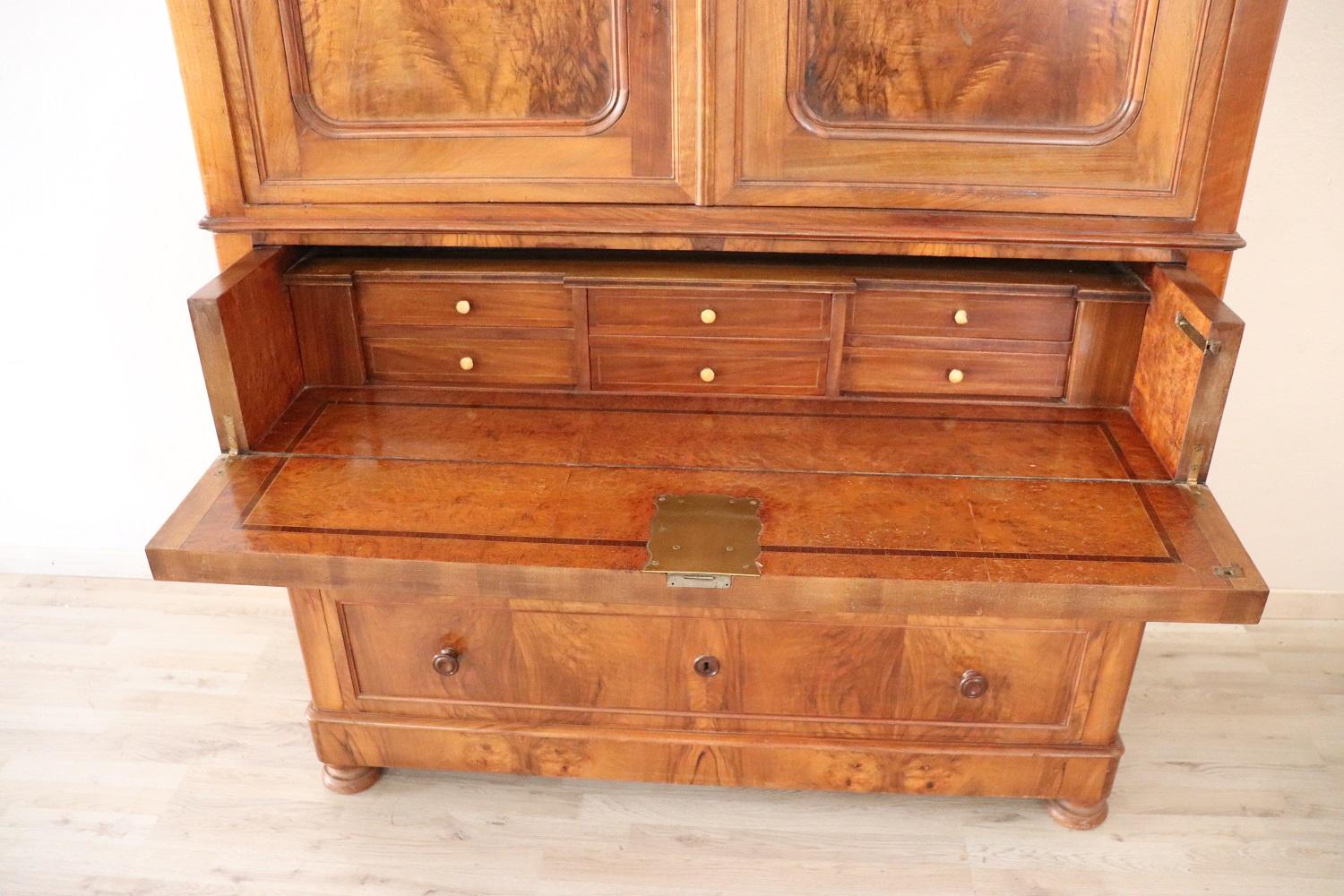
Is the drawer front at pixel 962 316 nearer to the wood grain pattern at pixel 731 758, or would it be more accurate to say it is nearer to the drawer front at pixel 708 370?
the drawer front at pixel 708 370

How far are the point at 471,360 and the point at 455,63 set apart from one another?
0.54 m

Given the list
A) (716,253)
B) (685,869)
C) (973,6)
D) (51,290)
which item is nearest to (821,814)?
(685,869)

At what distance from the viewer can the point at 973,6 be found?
1.61 meters

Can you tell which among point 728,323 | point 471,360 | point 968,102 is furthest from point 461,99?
point 968,102

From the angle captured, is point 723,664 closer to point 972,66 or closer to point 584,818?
point 584,818

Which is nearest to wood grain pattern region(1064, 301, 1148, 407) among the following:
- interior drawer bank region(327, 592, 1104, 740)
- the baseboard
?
interior drawer bank region(327, 592, 1104, 740)

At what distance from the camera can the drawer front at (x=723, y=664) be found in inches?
70.4

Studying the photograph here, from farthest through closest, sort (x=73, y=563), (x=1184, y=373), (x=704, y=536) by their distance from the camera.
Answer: (x=73, y=563) → (x=1184, y=373) → (x=704, y=536)

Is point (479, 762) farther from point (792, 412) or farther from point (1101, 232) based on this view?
point (1101, 232)

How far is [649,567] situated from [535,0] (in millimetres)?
914

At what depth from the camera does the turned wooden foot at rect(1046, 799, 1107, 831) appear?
1.99 meters

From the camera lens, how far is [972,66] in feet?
5.38

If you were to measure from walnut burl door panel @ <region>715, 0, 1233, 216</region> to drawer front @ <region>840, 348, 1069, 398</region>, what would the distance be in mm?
295

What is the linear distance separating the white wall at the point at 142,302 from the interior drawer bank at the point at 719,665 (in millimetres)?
957
